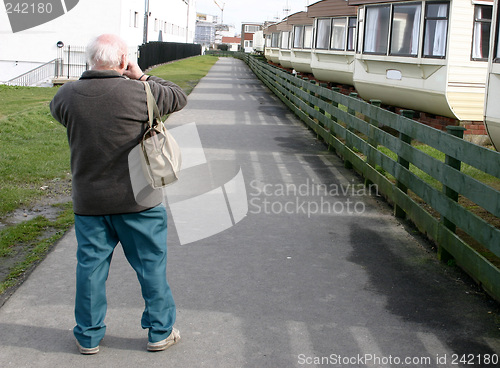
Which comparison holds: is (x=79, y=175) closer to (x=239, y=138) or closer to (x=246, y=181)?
(x=246, y=181)

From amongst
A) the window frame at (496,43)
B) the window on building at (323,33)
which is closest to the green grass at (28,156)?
the window frame at (496,43)

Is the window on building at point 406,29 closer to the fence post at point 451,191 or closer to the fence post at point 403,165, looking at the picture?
the fence post at point 403,165

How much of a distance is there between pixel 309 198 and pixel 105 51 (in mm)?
4880

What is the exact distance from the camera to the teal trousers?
13.5ft

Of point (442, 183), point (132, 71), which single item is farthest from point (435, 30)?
→ point (132, 71)

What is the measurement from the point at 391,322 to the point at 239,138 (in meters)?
9.17

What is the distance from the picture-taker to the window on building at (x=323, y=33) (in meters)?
22.9

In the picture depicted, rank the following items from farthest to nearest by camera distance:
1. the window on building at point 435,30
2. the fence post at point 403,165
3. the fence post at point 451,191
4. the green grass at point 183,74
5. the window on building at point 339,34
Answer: the green grass at point 183,74
the window on building at point 339,34
the window on building at point 435,30
the fence post at point 403,165
the fence post at point 451,191

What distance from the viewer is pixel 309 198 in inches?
337

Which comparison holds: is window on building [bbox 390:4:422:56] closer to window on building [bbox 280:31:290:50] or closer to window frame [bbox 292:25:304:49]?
window frame [bbox 292:25:304:49]

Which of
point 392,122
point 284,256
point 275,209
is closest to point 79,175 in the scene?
point 284,256

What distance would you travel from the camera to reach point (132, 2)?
37156 mm

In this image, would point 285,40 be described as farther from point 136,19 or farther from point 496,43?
point 496,43

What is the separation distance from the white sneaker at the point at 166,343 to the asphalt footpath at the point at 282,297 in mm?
36
